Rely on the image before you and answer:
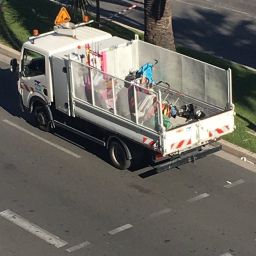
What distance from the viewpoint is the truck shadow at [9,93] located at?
19.9 meters

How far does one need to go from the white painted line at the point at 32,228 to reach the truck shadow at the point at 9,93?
5451 millimetres

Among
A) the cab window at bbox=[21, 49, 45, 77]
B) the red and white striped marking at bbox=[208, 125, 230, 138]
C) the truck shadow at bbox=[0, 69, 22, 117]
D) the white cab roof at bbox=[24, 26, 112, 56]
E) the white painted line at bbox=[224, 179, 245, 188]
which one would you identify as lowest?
the truck shadow at bbox=[0, 69, 22, 117]

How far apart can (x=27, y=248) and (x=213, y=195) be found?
399 cm

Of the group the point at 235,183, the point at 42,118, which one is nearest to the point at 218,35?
the point at 42,118

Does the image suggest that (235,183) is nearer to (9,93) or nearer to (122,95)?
(122,95)

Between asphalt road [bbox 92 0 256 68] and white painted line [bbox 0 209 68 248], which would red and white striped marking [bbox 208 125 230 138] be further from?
asphalt road [bbox 92 0 256 68]

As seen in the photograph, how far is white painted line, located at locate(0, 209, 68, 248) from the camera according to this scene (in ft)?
44.1

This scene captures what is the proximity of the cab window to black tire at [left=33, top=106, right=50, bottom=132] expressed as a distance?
836 millimetres

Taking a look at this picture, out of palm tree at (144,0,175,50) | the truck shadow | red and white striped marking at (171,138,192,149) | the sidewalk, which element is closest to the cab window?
the truck shadow

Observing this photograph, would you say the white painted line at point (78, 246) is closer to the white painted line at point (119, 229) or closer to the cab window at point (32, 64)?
the white painted line at point (119, 229)

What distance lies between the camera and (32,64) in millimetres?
18031

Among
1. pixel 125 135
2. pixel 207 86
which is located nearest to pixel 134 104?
pixel 125 135

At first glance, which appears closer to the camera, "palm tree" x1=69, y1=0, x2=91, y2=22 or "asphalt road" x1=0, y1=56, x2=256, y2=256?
"asphalt road" x1=0, y1=56, x2=256, y2=256

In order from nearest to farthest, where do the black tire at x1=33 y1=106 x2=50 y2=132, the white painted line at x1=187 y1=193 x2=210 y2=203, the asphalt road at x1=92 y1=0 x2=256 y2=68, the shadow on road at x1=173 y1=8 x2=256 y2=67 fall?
the white painted line at x1=187 y1=193 x2=210 y2=203, the black tire at x1=33 y1=106 x2=50 y2=132, the shadow on road at x1=173 y1=8 x2=256 y2=67, the asphalt road at x1=92 y1=0 x2=256 y2=68
